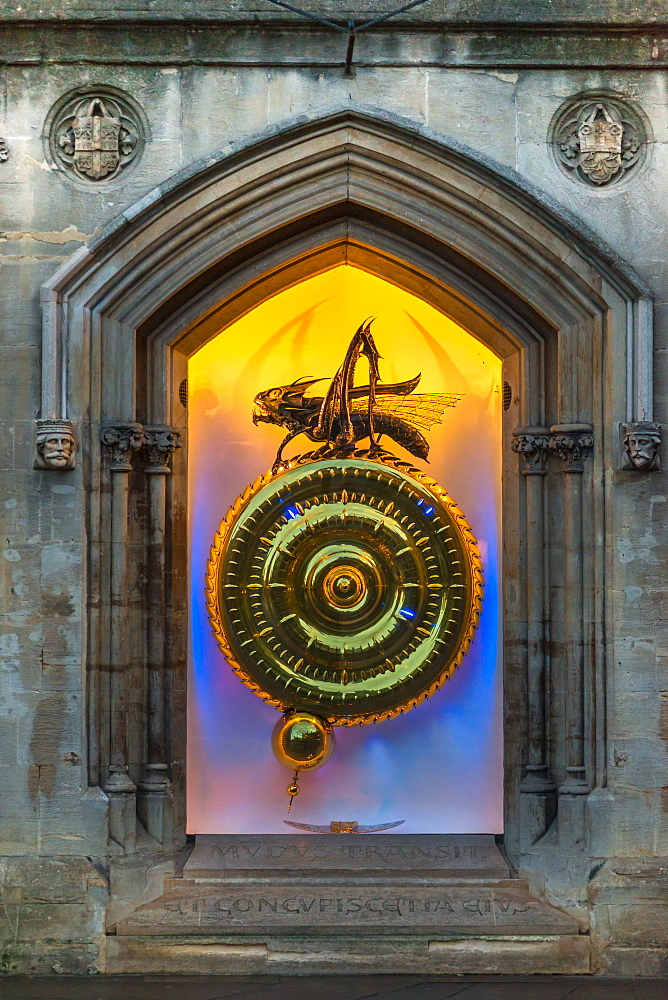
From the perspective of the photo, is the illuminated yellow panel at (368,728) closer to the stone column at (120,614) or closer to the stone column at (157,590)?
the stone column at (157,590)

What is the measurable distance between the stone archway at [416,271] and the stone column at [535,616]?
11mm

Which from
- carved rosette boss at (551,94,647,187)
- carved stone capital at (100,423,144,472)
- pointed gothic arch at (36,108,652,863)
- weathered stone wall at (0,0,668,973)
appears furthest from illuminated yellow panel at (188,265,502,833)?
carved rosette boss at (551,94,647,187)

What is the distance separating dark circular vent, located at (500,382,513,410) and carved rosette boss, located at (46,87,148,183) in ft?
7.82

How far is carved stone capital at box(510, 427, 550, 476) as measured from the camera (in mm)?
6766

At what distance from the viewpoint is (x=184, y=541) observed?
23.1ft

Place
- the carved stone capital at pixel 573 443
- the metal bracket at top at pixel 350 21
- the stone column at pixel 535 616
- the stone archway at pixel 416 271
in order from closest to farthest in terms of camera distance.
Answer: the metal bracket at top at pixel 350 21
the stone archway at pixel 416 271
the carved stone capital at pixel 573 443
the stone column at pixel 535 616

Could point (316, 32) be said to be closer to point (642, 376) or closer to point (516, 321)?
point (516, 321)

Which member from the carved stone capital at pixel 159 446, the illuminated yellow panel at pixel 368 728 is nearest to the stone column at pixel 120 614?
the carved stone capital at pixel 159 446

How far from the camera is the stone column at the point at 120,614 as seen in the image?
6.50 meters

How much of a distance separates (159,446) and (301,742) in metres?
1.85

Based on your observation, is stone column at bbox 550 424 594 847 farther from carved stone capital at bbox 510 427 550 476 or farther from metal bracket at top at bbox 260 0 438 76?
metal bracket at top at bbox 260 0 438 76

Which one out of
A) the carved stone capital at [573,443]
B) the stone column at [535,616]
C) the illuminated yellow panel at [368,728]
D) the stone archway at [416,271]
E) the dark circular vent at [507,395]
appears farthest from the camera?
the illuminated yellow panel at [368,728]

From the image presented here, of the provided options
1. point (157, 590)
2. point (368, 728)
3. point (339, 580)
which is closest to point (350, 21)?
point (339, 580)

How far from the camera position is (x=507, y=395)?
710 cm
